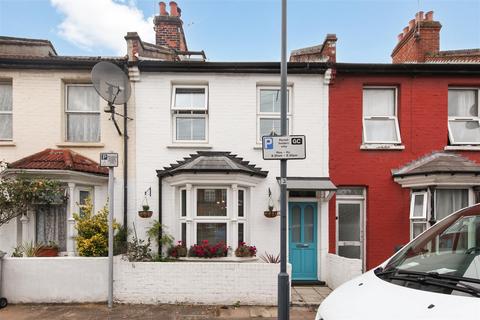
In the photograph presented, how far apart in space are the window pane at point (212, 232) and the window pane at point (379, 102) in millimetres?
4998

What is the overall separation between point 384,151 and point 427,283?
19.5ft

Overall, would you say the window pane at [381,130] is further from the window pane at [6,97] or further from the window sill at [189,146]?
the window pane at [6,97]

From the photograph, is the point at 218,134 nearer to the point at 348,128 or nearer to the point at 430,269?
the point at 348,128

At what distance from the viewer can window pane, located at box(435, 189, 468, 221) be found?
7250 millimetres

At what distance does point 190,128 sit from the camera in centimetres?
794

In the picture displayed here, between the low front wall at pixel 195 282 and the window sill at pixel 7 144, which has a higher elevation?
the window sill at pixel 7 144

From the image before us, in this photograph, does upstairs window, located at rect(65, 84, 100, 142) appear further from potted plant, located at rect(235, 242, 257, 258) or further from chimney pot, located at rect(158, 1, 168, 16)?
potted plant, located at rect(235, 242, 257, 258)

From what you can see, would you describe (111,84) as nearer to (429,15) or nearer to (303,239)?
(303,239)

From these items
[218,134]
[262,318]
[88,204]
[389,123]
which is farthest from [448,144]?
Answer: [88,204]

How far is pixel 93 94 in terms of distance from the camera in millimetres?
8000

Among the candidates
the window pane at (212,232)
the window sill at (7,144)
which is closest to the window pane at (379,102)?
the window pane at (212,232)

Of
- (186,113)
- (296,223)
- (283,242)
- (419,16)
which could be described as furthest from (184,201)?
(419,16)

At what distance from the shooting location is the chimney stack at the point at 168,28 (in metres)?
10.0

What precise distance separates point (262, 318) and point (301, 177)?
3.60 metres
